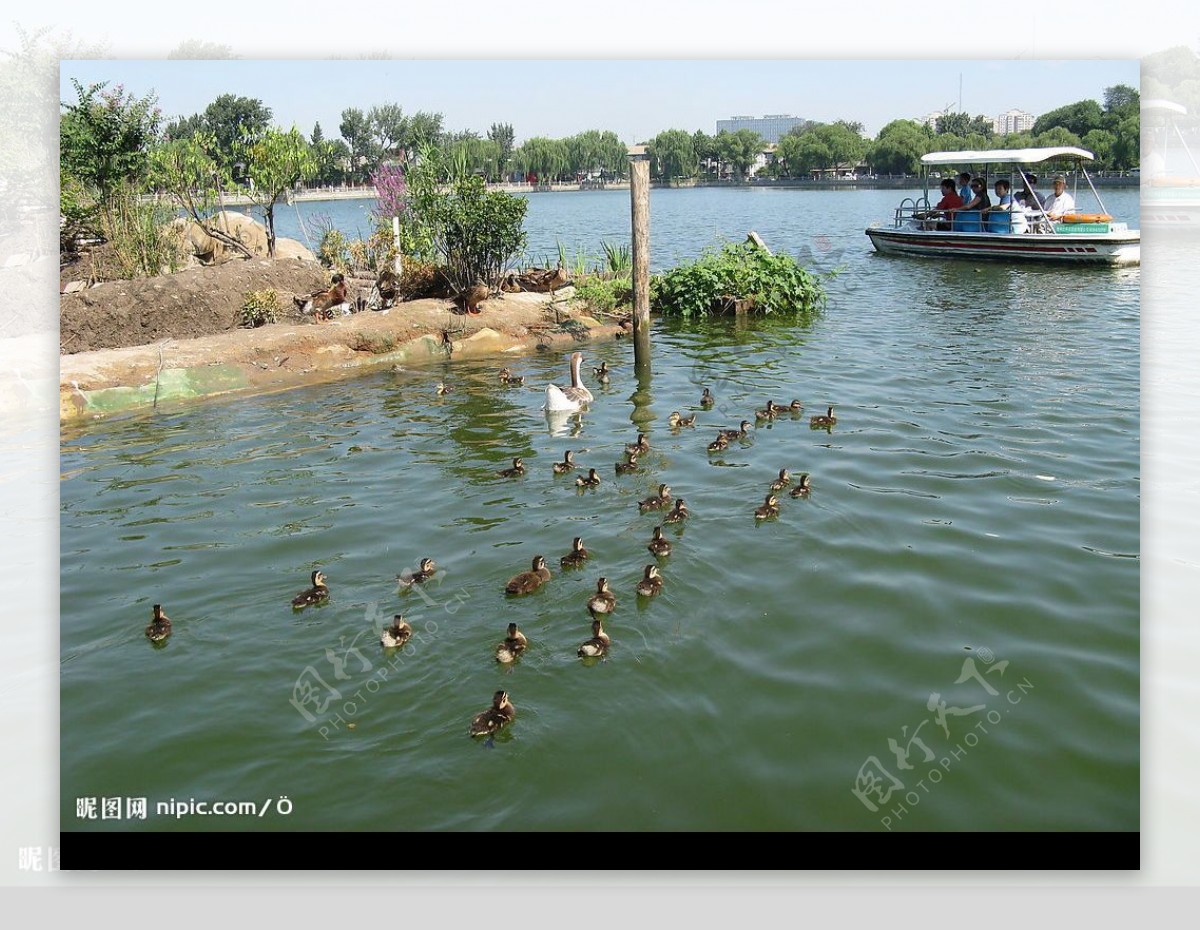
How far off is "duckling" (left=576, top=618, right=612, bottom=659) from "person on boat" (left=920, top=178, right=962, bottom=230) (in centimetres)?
3102

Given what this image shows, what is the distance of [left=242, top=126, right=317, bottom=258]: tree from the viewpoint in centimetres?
2409

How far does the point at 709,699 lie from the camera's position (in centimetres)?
830

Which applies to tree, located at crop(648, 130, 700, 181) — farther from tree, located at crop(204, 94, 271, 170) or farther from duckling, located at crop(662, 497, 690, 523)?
duckling, located at crop(662, 497, 690, 523)

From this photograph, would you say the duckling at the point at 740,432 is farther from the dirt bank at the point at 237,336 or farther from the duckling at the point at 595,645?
the dirt bank at the point at 237,336

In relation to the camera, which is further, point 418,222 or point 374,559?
point 418,222

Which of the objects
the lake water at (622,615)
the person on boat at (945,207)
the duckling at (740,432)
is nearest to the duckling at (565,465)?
the lake water at (622,615)

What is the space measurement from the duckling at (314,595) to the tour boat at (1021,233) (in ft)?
93.2

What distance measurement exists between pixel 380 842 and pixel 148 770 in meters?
2.24

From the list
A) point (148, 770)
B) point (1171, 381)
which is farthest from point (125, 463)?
point (1171, 381)

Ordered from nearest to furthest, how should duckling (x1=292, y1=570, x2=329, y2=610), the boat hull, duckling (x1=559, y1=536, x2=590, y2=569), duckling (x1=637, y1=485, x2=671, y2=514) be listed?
duckling (x1=292, y1=570, x2=329, y2=610)
duckling (x1=559, y1=536, x2=590, y2=569)
duckling (x1=637, y1=485, x2=671, y2=514)
the boat hull

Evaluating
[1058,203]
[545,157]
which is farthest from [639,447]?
[545,157]

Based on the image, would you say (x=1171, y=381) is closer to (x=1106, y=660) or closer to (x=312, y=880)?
(x=1106, y=660)

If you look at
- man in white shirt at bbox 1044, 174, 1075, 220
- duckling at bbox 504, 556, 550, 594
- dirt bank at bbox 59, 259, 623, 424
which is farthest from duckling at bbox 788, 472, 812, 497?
man in white shirt at bbox 1044, 174, 1075, 220

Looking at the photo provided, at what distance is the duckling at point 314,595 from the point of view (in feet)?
33.1
